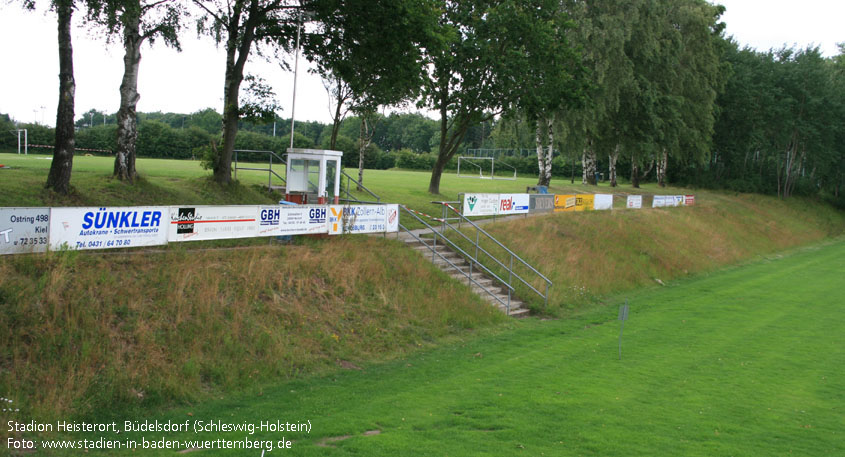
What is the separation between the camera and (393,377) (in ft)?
44.2

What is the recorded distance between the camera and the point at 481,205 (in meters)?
27.4

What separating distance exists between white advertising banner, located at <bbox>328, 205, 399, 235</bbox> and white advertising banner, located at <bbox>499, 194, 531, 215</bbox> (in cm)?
941

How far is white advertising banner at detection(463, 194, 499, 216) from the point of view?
2634 cm

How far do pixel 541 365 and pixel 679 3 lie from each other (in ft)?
160

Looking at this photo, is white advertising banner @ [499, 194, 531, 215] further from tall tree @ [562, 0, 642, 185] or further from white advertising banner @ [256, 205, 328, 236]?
white advertising banner @ [256, 205, 328, 236]

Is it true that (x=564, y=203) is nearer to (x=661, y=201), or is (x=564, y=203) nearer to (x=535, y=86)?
(x=535, y=86)

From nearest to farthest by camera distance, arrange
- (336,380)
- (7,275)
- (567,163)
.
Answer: (7,275) → (336,380) → (567,163)

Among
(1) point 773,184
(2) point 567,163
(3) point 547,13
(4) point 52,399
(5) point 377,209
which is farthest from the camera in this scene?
(2) point 567,163

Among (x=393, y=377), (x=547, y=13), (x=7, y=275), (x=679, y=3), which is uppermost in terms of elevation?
(x=679, y=3)

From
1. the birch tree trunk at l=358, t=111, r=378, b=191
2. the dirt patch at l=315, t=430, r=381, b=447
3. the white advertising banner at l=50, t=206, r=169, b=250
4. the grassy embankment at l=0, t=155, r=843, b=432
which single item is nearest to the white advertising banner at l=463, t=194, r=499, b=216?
the grassy embankment at l=0, t=155, r=843, b=432

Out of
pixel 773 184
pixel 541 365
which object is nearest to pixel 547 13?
pixel 541 365

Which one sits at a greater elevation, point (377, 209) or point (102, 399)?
point (377, 209)

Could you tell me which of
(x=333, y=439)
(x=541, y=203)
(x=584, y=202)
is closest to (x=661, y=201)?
(x=584, y=202)

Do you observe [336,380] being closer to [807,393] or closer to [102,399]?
[102,399]
